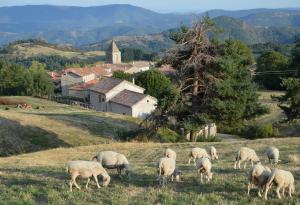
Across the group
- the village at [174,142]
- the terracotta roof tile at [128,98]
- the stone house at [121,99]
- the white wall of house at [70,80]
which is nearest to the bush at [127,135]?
the village at [174,142]

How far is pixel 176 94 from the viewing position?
41312 mm

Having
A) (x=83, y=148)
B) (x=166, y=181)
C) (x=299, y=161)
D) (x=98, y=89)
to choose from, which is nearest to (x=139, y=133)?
(x=83, y=148)

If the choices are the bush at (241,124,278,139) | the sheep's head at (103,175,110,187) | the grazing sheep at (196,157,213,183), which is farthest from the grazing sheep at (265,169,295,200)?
the bush at (241,124,278,139)

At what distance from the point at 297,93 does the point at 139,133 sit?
61.7 ft

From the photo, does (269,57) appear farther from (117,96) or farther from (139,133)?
(139,133)

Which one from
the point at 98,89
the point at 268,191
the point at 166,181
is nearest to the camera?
the point at 268,191

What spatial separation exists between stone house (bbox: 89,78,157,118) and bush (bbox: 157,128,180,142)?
26.2 m

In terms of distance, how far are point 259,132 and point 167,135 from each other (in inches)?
512

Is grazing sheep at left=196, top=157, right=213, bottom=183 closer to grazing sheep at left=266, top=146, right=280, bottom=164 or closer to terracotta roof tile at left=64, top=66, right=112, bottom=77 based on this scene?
grazing sheep at left=266, top=146, right=280, bottom=164

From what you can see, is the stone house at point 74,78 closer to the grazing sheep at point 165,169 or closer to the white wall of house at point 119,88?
the white wall of house at point 119,88

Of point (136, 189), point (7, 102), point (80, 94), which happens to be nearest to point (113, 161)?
point (136, 189)

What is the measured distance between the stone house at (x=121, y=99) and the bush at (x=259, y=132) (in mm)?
21583

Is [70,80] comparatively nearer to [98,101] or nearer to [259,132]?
[98,101]

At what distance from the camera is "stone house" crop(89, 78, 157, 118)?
260 feet
